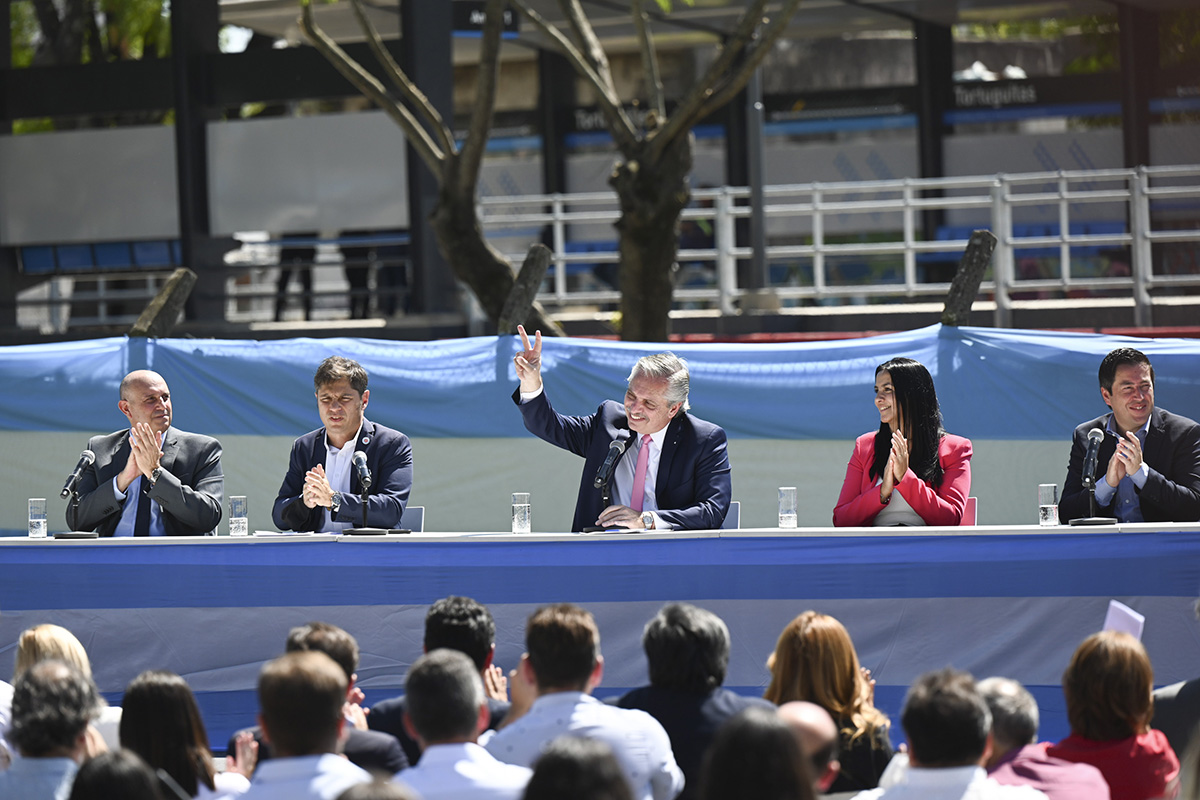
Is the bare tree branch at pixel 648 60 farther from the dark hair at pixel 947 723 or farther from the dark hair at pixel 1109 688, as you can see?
the dark hair at pixel 947 723

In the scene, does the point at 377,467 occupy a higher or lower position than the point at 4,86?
lower

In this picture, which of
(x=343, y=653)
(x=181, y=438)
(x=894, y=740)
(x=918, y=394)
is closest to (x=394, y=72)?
(x=181, y=438)

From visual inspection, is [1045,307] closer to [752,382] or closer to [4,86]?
[752,382]

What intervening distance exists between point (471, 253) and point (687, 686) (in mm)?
7766

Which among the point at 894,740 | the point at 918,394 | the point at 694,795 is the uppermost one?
the point at 918,394

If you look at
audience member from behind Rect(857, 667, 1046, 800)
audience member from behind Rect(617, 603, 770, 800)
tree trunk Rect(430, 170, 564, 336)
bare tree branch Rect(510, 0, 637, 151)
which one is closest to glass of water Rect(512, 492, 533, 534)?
audience member from behind Rect(617, 603, 770, 800)

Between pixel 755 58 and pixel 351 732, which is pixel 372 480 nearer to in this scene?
pixel 351 732

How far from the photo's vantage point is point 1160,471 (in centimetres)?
639

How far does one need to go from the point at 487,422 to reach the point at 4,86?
9.44 meters

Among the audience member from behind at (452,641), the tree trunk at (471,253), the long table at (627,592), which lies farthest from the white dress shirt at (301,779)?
the tree trunk at (471,253)

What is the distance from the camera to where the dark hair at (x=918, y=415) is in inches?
249

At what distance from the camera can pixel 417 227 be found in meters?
13.9

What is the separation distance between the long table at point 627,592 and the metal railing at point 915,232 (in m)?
7.57

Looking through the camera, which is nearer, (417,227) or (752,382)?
(752,382)
